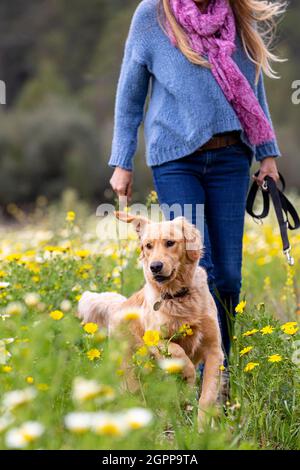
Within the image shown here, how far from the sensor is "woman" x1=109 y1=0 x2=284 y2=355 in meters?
4.33

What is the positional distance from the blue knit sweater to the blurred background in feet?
52.8

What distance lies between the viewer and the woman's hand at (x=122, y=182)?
4.54 meters

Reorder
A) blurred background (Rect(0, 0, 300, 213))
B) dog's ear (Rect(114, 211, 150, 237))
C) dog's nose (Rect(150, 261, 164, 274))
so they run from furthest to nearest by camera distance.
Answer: blurred background (Rect(0, 0, 300, 213)), dog's ear (Rect(114, 211, 150, 237)), dog's nose (Rect(150, 261, 164, 274))

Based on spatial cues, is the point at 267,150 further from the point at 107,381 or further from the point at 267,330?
the point at 107,381

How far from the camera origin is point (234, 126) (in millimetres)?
4344

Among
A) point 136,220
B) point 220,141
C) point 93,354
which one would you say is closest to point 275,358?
point 93,354

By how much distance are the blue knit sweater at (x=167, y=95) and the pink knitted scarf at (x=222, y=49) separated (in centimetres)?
6

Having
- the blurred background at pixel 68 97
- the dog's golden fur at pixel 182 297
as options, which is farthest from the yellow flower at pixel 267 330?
the blurred background at pixel 68 97

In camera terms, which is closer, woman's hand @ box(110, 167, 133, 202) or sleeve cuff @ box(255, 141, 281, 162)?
woman's hand @ box(110, 167, 133, 202)

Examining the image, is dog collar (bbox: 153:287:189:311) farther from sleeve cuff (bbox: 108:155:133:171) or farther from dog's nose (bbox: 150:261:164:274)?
sleeve cuff (bbox: 108:155:133:171)

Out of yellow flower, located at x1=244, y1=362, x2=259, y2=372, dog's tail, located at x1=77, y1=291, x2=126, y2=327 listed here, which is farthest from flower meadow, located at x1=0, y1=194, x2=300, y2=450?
dog's tail, located at x1=77, y1=291, x2=126, y2=327

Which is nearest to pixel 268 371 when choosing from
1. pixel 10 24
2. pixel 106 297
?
pixel 106 297

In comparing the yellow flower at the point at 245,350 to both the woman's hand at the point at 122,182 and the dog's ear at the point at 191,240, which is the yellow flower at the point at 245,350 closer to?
the dog's ear at the point at 191,240

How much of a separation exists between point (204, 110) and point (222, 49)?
12.8 inches
